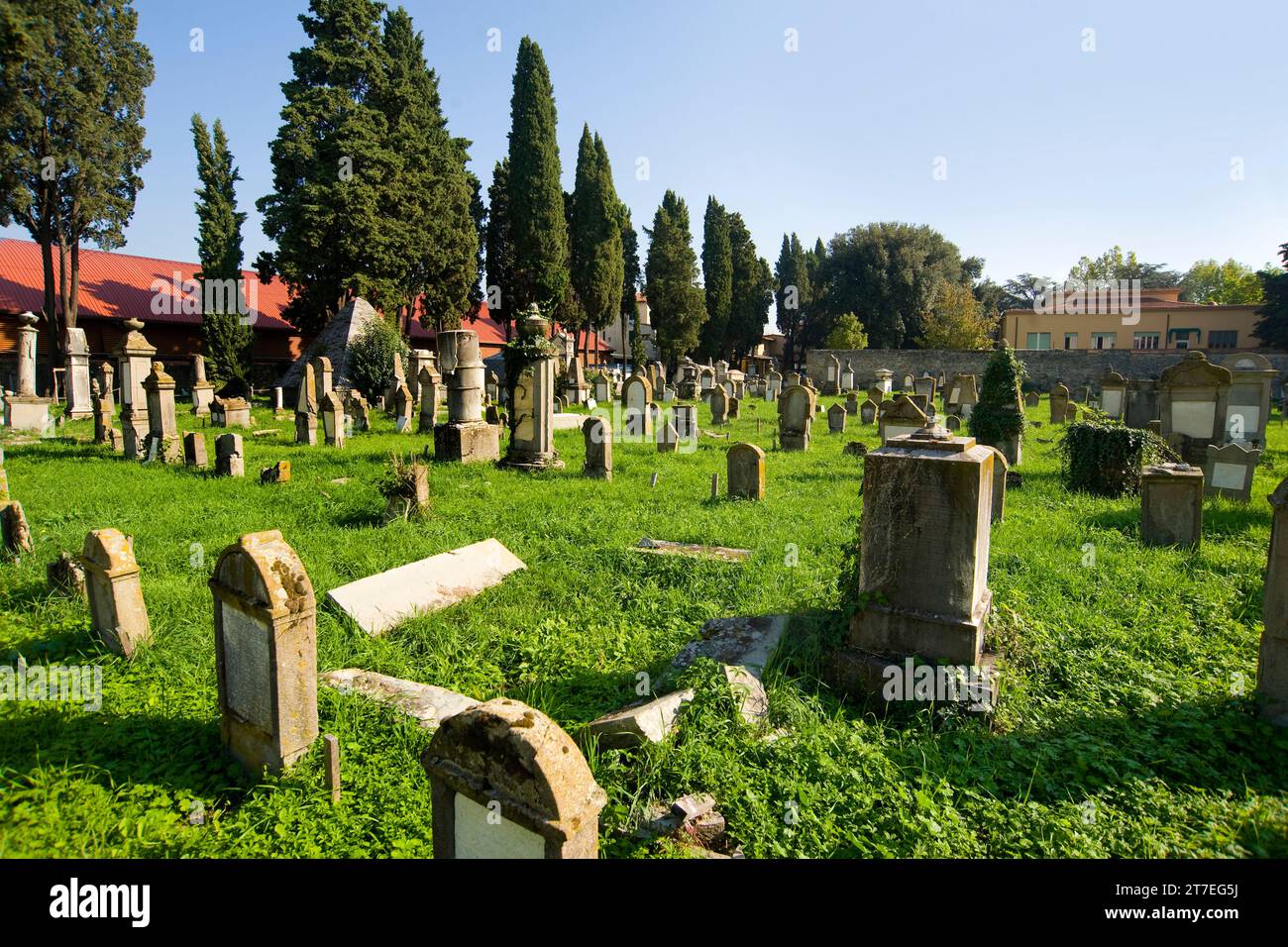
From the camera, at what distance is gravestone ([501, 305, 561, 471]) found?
11.9 meters

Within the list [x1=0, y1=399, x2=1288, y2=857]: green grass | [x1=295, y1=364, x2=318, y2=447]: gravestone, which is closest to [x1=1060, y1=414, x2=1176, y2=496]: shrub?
[x1=0, y1=399, x2=1288, y2=857]: green grass

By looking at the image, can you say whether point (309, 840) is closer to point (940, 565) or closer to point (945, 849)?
point (945, 849)

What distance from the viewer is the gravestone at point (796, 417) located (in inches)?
566

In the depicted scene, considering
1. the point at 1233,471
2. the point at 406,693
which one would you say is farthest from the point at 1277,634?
the point at 1233,471

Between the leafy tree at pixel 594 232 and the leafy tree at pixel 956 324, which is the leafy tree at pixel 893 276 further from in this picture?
the leafy tree at pixel 594 232

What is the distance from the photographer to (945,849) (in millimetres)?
2904

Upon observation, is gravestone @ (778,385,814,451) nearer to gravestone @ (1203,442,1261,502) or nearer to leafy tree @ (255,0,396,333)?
gravestone @ (1203,442,1261,502)

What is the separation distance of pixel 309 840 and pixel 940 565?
11.9ft

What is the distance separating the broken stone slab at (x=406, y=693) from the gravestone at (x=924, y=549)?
8.48ft

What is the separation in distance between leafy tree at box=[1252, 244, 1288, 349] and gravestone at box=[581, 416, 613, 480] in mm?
41528

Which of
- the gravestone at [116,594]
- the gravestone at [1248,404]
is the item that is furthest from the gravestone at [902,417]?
the gravestone at [116,594]
